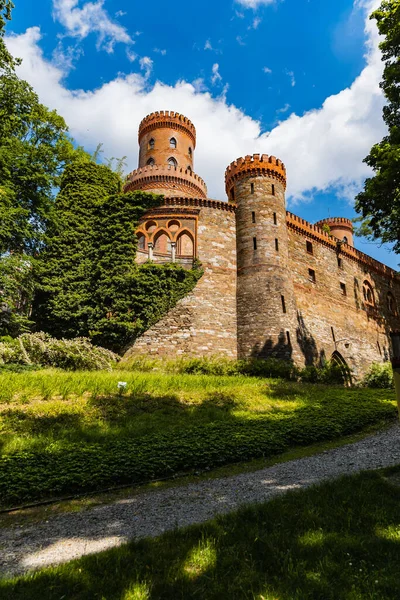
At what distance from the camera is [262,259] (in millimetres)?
20422

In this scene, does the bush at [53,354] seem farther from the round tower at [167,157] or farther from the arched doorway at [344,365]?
the round tower at [167,157]

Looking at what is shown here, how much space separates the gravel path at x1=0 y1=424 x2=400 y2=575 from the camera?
4457mm

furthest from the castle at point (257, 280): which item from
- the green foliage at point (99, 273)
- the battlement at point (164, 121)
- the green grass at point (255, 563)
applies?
the green grass at point (255, 563)

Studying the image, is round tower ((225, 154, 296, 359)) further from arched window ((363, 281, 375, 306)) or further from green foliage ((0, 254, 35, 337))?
arched window ((363, 281, 375, 306))

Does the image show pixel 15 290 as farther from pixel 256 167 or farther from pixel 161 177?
pixel 161 177

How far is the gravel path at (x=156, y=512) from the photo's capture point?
4457 millimetres

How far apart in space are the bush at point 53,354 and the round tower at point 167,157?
1703 cm

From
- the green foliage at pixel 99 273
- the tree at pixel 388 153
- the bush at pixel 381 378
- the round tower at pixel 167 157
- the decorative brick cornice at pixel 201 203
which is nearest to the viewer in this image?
the tree at pixel 388 153

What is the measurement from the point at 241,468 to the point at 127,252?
1346 centimetres

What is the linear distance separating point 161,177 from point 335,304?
1561 cm

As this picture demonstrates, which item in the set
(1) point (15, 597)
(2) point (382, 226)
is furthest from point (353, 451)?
(2) point (382, 226)

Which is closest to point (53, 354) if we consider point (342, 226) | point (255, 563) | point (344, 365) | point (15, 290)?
point (15, 290)

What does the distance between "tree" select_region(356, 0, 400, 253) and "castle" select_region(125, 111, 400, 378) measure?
23.7 feet

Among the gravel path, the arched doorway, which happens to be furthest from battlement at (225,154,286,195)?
the gravel path
